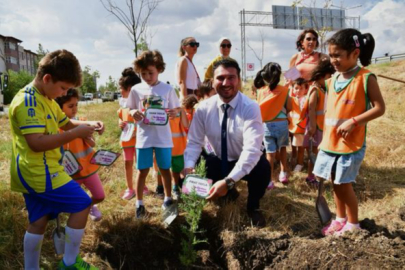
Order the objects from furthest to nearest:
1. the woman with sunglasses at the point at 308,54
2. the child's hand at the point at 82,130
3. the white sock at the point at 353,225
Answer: the woman with sunglasses at the point at 308,54 < the white sock at the point at 353,225 < the child's hand at the point at 82,130

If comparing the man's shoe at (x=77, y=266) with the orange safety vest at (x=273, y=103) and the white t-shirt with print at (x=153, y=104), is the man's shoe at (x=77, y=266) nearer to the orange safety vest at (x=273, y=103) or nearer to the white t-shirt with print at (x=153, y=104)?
the white t-shirt with print at (x=153, y=104)

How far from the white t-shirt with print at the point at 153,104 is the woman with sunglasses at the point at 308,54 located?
2078 millimetres

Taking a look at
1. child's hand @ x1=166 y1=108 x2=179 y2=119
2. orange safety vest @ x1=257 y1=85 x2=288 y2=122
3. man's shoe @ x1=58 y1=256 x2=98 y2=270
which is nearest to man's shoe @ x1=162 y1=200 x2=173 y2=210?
child's hand @ x1=166 y1=108 x2=179 y2=119

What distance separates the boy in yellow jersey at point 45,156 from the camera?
1931 mm

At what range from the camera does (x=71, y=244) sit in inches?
84.5

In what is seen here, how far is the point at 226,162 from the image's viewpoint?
293 cm

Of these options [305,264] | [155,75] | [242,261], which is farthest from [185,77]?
[305,264]

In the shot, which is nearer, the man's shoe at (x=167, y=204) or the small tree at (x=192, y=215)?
the small tree at (x=192, y=215)

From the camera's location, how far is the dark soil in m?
2.06

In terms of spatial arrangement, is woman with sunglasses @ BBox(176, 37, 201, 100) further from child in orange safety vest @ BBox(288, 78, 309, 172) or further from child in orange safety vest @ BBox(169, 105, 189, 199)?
child in orange safety vest @ BBox(288, 78, 309, 172)

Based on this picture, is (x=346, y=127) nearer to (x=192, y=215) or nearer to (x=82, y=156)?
(x=192, y=215)

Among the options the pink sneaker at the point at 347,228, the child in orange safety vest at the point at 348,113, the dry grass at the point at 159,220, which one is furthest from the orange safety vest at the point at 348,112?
the dry grass at the point at 159,220

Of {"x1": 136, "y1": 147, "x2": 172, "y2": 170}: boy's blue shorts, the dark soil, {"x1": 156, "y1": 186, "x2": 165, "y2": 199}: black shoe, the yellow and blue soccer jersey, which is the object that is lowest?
the dark soil

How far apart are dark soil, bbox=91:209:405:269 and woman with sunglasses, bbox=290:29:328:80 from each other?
2.23 m
